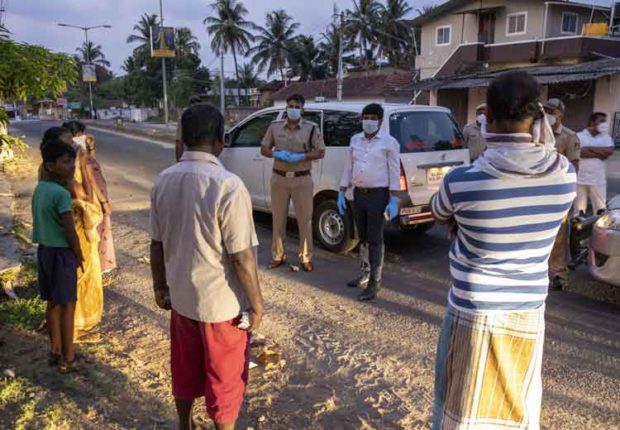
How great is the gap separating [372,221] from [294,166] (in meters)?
1.25

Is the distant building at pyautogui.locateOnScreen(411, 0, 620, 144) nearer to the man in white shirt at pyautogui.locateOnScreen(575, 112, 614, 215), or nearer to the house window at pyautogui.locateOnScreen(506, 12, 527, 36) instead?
the house window at pyautogui.locateOnScreen(506, 12, 527, 36)

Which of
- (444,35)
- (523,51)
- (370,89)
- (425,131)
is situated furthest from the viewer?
(370,89)

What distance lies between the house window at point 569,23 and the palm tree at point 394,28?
19760mm

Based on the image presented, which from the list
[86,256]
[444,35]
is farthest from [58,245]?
[444,35]

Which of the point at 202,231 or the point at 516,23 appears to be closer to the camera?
the point at 202,231

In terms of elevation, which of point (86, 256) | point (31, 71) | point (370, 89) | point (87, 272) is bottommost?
point (87, 272)

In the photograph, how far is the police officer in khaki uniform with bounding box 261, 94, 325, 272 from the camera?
5766 millimetres

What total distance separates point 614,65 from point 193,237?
79.2 feet

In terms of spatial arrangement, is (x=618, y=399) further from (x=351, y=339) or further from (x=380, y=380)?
(x=351, y=339)

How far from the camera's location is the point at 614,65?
2178cm

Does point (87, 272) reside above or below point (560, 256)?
above

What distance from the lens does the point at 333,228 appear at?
6.69 m

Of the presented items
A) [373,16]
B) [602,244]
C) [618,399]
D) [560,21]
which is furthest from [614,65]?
[373,16]

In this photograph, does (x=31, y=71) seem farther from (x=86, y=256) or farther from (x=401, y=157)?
(x=401, y=157)
